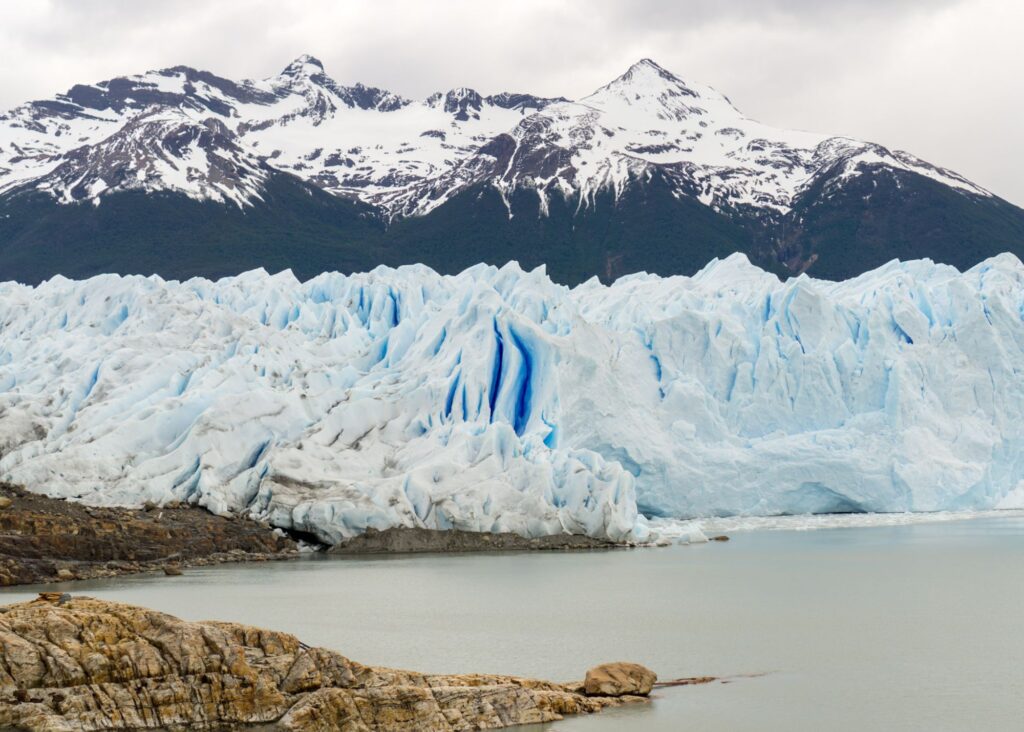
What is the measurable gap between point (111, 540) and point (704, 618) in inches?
383

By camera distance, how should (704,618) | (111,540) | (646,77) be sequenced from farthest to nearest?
1. (646,77)
2. (111,540)
3. (704,618)

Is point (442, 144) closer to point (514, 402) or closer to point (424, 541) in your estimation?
point (514, 402)

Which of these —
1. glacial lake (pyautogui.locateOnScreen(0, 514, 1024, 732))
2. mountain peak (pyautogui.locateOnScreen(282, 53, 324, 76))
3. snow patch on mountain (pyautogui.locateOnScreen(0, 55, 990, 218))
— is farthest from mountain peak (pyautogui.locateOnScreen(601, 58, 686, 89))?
glacial lake (pyautogui.locateOnScreen(0, 514, 1024, 732))

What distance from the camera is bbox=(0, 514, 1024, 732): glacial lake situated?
9.99 m

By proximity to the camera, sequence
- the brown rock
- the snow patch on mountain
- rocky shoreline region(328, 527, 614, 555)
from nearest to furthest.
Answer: the brown rock
rocky shoreline region(328, 527, 614, 555)
the snow patch on mountain

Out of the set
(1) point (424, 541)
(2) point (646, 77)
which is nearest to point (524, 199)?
(2) point (646, 77)

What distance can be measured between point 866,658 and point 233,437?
44.7 ft

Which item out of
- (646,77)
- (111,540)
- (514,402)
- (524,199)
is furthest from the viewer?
(646,77)

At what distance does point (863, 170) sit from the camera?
285 feet

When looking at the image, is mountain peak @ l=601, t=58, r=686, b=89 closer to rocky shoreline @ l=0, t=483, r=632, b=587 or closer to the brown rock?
rocky shoreline @ l=0, t=483, r=632, b=587

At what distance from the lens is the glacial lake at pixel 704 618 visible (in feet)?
32.8

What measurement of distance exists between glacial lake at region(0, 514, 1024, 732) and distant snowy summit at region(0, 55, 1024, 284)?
50702 millimetres

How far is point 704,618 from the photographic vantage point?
14.3 m

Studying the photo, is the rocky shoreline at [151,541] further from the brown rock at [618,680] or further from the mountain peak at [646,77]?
the mountain peak at [646,77]
